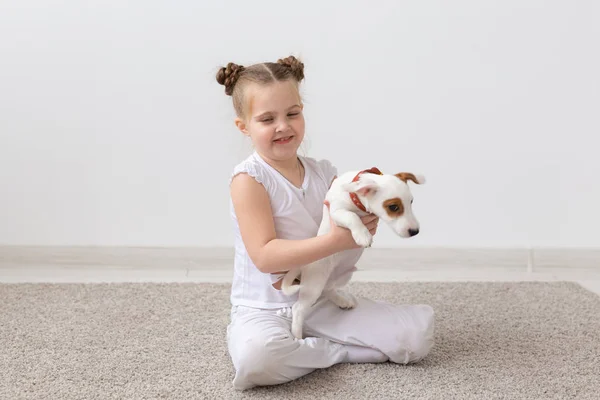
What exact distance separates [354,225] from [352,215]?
0.08 ft

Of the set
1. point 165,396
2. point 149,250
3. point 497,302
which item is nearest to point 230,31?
point 149,250

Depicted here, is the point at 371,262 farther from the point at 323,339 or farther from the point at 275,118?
the point at 275,118

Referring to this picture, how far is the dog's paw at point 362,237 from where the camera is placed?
108cm

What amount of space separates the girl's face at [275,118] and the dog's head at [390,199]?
0.20m

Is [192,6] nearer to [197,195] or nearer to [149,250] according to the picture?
[197,195]

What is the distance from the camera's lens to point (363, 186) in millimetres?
1079

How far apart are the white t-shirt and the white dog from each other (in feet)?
0.16

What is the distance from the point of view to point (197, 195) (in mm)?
1987

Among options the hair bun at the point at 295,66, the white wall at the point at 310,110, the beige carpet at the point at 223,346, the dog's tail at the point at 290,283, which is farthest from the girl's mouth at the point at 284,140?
the white wall at the point at 310,110

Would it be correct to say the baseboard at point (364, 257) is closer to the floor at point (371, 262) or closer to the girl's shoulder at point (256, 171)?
the floor at point (371, 262)

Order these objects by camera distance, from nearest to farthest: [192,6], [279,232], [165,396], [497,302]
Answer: [165,396] → [279,232] → [497,302] → [192,6]

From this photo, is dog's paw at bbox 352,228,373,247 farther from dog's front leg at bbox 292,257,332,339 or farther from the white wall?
Answer: the white wall

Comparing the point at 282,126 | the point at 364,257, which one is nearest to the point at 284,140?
the point at 282,126

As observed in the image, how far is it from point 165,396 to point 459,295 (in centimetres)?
81
